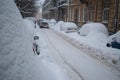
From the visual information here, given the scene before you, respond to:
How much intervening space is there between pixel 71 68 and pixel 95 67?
109cm

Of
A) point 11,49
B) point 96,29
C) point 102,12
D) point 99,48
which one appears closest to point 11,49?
point 11,49

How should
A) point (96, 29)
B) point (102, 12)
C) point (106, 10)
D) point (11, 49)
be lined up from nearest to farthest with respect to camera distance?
1. point (11, 49)
2. point (96, 29)
3. point (106, 10)
4. point (102, 12)

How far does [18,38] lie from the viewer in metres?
2.40

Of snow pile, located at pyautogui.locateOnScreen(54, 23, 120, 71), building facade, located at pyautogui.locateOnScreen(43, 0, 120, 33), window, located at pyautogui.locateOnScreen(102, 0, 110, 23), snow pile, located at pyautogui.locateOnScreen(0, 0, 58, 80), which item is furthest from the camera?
window, located at pyautogui.locateOnScreen(102, 0, 110, 23)

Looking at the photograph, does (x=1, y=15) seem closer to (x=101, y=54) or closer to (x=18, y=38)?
(x=18, y=38)

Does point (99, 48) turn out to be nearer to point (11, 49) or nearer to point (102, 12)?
point (11, 49)

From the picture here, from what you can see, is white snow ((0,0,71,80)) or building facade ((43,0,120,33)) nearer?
white snow ((0,0,71,80))

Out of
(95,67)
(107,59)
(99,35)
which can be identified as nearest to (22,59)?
(95,67)

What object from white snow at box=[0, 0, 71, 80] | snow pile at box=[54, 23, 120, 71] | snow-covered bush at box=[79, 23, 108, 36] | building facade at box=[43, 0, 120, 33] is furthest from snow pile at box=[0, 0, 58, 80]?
building facade at box=[43, 0, 120, 33]

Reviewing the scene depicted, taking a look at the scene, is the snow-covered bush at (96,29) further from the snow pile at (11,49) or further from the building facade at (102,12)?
the snow pile at (11,49)

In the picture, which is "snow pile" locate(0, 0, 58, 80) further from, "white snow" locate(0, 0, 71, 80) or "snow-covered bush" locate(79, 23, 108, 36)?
"snow-covered bush" locate(79, 23, 108, 36)

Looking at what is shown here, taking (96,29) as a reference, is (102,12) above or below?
above

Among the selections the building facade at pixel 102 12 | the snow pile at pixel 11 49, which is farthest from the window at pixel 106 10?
the snow pile at pixel 11 49

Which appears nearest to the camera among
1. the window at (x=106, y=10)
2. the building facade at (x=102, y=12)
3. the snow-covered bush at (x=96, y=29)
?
the snow-covered bush at (x=96, y=29)
